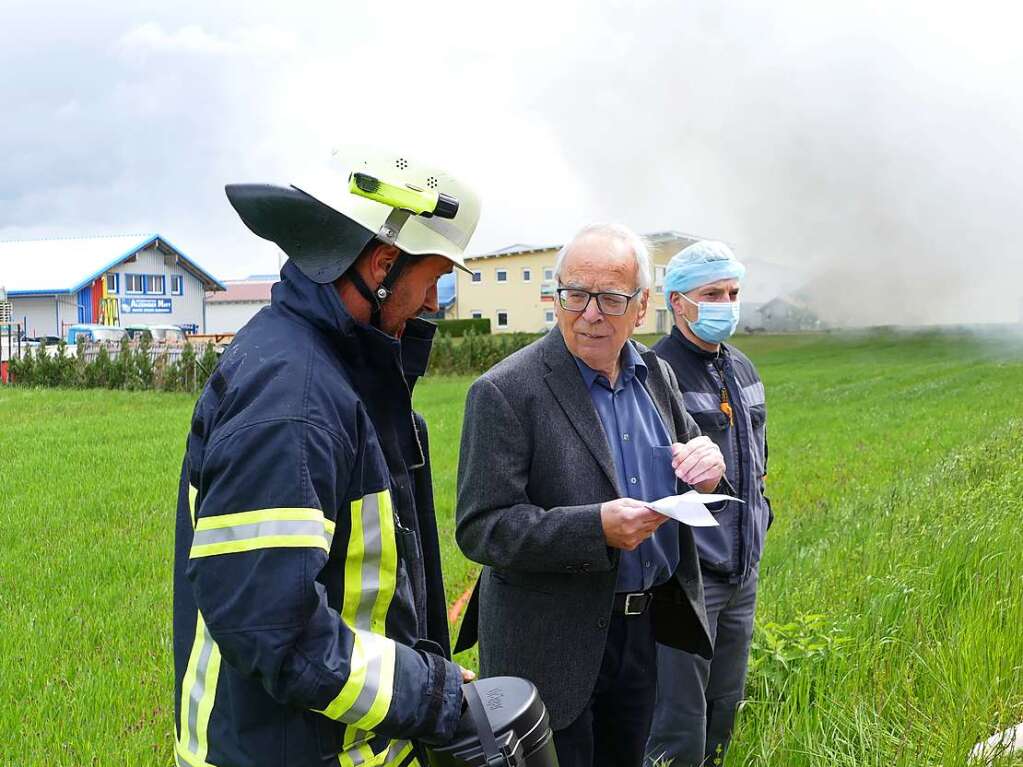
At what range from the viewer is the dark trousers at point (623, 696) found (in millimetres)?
3203

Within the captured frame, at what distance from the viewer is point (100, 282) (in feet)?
154

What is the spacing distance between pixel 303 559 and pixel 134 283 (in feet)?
167

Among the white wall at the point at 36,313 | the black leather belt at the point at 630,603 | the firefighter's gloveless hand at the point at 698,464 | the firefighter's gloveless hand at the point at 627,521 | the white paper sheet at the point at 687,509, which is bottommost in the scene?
the black leather belt at the point at 630,603

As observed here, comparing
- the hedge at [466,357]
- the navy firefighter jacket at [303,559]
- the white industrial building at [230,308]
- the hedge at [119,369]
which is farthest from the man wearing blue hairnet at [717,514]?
the white industrial building at [230,308]

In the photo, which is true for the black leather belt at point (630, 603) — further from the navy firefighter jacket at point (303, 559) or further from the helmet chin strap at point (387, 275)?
the helmet chin strap at point (387, 275)

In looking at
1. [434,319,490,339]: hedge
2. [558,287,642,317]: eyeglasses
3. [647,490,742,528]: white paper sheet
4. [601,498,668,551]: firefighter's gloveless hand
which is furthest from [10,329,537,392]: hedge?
[434,319,490,339]: hedge

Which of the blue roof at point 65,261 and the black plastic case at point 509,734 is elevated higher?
the blue roof at point 65,261

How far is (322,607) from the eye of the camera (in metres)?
1.80

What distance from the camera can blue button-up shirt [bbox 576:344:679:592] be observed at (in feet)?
10.4

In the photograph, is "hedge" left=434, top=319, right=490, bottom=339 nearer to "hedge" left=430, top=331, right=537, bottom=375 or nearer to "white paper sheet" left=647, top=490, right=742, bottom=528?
"hedge" left=430, top=331, right=537, bottom=375

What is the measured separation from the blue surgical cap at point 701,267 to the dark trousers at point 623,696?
1.45m

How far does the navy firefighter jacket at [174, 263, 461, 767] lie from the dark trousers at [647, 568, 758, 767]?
1.65 metres

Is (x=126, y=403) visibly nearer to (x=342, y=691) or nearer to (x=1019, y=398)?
(x=1019, y=398)

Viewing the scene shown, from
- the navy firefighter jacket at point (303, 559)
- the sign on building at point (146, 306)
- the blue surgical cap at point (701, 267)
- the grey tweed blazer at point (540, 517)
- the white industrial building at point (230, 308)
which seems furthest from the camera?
the white industrial building at point (230, 308)
